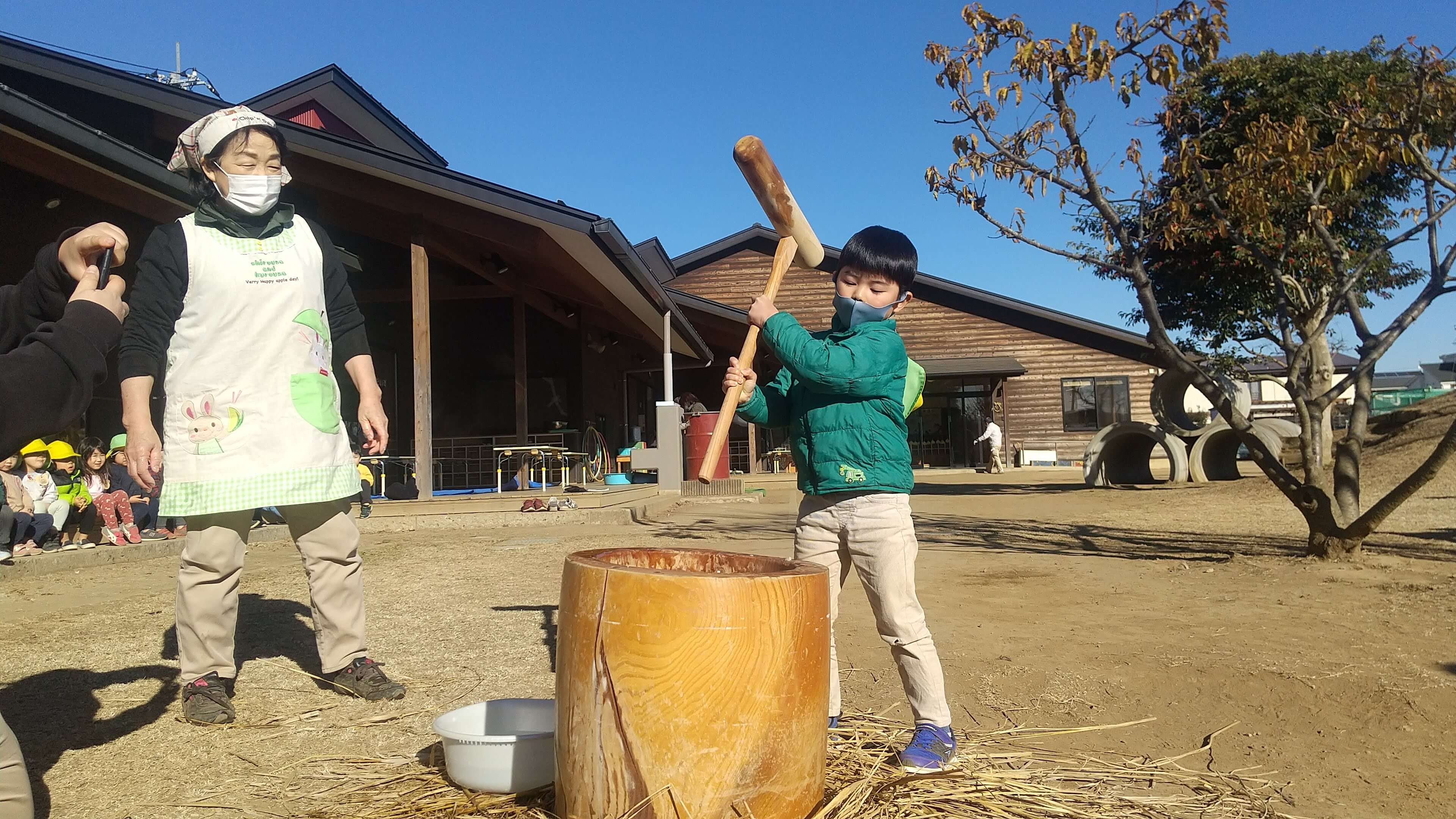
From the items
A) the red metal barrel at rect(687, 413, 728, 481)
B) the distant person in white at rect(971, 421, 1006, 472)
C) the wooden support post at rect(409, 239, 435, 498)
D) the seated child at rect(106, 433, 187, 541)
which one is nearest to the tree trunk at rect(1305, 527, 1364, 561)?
the wooden support post at rect(409, 239, 435, 498)

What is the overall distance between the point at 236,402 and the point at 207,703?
87cm

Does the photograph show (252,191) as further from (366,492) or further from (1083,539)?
(1083,539)

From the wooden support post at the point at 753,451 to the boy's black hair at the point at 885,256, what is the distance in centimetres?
1532

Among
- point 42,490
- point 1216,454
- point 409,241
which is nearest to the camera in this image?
point 42,490

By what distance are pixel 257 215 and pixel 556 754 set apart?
6.34 ft

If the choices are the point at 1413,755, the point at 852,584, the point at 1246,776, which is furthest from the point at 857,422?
the point at 852,584

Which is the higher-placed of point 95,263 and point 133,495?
point 95,263

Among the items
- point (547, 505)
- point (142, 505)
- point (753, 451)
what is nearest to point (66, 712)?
point (142, 505)

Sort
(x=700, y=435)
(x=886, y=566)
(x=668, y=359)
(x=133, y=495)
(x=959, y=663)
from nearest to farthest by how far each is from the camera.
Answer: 1. (x=886, y=566)
2. (x=959, y=663)
3. (x=133, y=495)
4. (x=668, y=359)
5. (x=700, y=435)

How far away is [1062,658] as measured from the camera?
367 cm

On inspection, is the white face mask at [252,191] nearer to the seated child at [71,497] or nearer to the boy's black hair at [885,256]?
the boy's black hair at [885,256]

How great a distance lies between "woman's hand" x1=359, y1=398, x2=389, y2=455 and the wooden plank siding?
20.7 metres

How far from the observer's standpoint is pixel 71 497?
6.80m

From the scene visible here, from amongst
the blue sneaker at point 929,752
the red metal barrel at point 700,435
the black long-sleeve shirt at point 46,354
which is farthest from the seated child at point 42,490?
the red metal barrel at point 700,435
